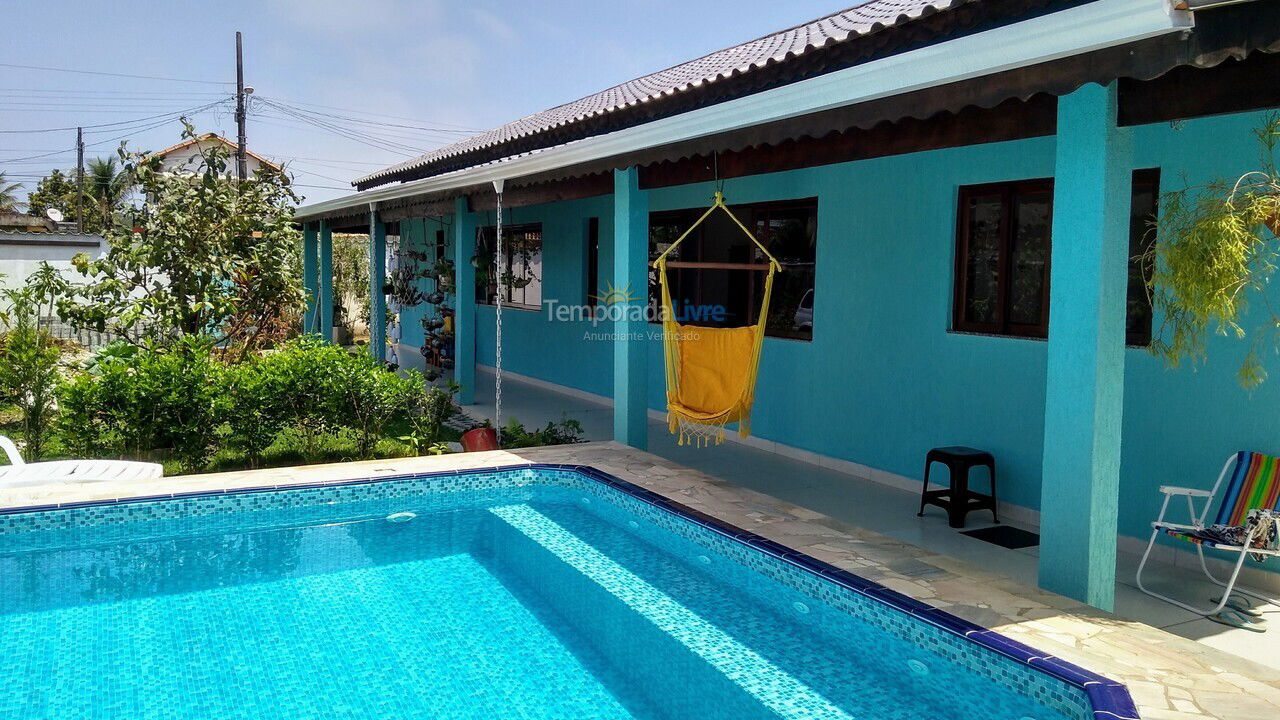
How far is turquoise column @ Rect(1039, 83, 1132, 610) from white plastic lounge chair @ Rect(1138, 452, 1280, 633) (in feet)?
2.10

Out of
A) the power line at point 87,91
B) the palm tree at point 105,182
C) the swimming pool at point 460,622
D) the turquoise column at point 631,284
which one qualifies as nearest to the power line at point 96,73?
the power line at point 87,91

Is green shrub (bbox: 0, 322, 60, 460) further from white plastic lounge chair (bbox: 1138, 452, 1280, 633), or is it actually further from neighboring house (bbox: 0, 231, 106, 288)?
neighboring house (bbox: 0, 231, 106, 288)

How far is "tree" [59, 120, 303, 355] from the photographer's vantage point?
770 cm

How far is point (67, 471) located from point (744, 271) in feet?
19.2

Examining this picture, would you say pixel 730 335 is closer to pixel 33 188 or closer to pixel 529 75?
pixel 529 75

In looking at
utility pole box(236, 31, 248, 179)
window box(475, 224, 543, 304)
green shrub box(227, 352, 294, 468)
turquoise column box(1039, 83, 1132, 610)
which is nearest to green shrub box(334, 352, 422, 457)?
green shrub box(227, 352, 294, 468)

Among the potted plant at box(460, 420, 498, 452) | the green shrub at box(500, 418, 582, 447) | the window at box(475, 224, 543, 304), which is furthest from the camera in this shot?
the window at box(475, 224, 543, 304)

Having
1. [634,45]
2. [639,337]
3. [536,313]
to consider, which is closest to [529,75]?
[634,45]

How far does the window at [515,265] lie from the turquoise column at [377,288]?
4.39 feet

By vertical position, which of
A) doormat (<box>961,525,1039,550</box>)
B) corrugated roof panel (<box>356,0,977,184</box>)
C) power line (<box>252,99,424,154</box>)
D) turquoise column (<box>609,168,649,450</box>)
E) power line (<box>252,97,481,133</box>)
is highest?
power line (<box>252,97,481,133</box>)

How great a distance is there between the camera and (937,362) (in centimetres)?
643

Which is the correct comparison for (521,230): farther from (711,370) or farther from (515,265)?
(711,370)

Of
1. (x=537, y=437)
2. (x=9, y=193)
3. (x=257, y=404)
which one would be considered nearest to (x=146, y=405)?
(x=257, y=404)

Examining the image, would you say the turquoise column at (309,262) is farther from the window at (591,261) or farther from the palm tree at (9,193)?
the palm tree at (9,193)
